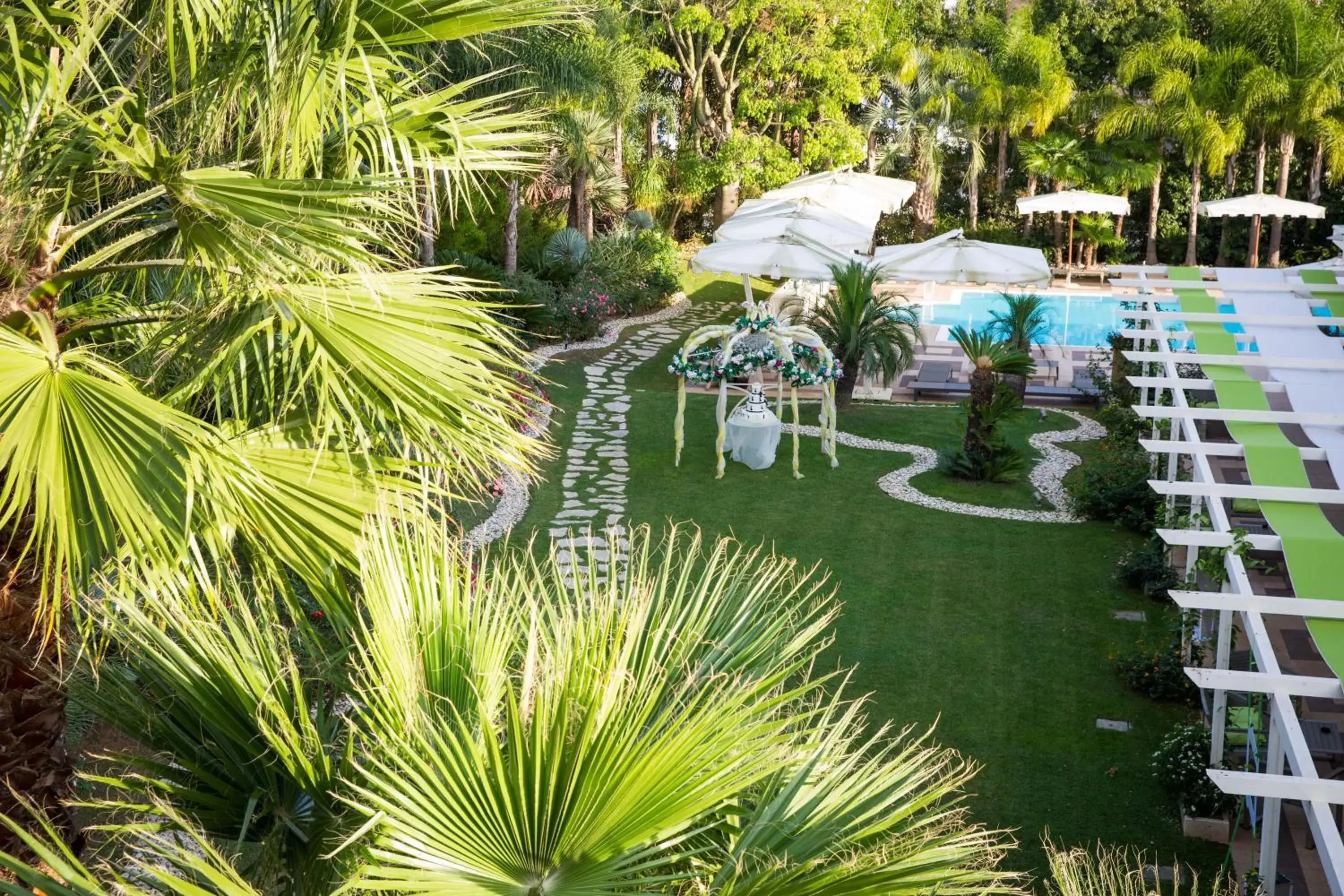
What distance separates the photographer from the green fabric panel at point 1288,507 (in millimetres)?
5750

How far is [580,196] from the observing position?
23.9 meters

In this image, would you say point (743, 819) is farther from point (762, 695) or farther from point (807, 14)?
point (807, 14)

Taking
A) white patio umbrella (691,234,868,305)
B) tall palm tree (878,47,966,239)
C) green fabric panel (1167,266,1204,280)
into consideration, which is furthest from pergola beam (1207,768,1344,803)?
tall palm tree (878,47,966,239)

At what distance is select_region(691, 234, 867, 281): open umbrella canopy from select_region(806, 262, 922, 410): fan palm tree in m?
0.38

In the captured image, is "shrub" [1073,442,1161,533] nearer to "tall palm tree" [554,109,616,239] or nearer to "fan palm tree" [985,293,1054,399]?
"fan palm tree" [985,293,1054,399]

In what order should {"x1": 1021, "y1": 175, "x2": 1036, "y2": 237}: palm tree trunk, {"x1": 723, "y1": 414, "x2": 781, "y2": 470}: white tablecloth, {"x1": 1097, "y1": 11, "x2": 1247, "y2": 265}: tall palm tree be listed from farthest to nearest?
{"x1": 1021, "y1": 175, "x2": 1036, "y2": 237}: palm tree trunk
{"x1": 1097, "y1": 11, "x2": 1247, "y2": 265}: tall palm tree
{"x1": 723, "y1": 414, "x2": 781, "y2": 470}: white tablecloth

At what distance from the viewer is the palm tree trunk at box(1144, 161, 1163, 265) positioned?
95.0 ft

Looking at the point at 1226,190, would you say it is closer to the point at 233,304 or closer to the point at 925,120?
the point at 925,120

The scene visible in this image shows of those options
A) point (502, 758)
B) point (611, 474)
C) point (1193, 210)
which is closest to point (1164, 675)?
point (611, 474)

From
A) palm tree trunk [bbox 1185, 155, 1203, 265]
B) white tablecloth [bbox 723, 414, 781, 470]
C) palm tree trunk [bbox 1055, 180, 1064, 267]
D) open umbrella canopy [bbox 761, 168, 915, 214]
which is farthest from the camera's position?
palm tree trunk [bbox 1055, 180, 1064, 267]

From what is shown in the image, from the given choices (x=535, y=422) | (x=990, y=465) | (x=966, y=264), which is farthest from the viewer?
(x=966, y=264)

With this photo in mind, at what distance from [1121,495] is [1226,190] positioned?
66.3 feet

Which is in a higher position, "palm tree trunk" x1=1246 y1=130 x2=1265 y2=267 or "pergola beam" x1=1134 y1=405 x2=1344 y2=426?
"palm tree trunk" x1=1246 y1=130 x2=1265 y2=267

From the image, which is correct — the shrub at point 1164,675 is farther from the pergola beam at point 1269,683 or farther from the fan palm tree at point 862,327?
the fan palm tree at point 862,327
